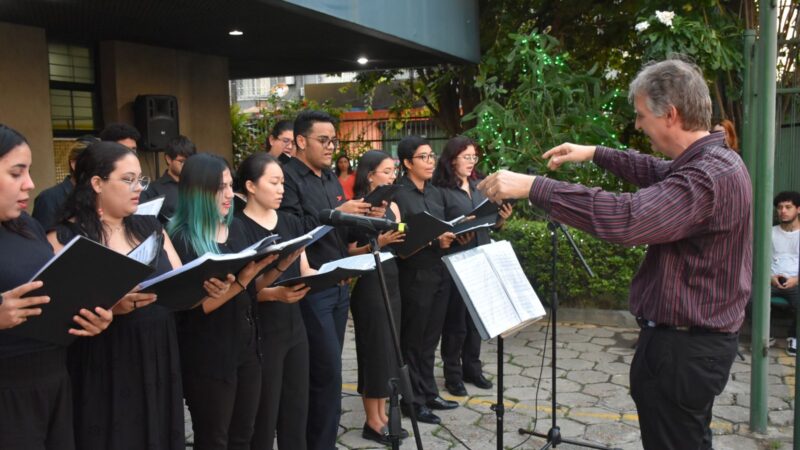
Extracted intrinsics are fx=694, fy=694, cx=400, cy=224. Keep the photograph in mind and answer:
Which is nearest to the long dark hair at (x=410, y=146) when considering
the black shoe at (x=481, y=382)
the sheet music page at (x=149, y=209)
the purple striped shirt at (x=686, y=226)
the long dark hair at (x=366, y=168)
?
the long dark hair at (x=366, y=168)

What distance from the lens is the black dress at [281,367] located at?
3.42 m

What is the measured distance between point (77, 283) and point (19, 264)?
37 centimetres

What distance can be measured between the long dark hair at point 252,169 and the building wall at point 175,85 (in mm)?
6337

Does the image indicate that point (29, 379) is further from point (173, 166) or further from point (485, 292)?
point (173, 166)

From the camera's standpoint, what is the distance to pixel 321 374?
4020mm

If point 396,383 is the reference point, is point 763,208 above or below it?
above

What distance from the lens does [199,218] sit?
126 inches

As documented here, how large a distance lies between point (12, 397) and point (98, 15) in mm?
5934

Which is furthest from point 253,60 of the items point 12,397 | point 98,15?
point 12,397

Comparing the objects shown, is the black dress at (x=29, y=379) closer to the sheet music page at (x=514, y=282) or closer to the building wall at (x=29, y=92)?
the sheet music page at (x=514, y=282)

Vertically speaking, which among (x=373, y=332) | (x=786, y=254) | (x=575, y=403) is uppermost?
(x=786, y=254)

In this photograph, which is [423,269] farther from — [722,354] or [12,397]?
[12,397]

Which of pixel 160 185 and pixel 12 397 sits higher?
pixel 160 185

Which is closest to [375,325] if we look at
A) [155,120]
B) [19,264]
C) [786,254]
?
[19,264]
